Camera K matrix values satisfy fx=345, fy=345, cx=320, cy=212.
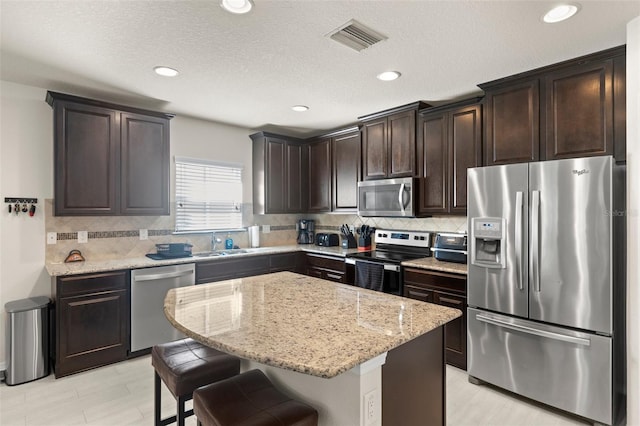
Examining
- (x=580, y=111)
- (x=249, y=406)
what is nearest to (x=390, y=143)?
(x=580, y=111)

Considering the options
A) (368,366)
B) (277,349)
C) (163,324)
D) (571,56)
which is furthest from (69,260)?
(571,56)

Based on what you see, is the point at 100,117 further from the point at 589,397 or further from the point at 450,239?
the point at 589,397

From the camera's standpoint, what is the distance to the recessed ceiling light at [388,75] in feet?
9.16

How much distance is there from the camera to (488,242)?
2.70 metres

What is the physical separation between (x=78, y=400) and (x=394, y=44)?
11.2 ft

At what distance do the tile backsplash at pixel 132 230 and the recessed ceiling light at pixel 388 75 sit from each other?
1611 mm

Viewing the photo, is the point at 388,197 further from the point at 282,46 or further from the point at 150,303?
the point at 150,303

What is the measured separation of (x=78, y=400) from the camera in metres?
2.57

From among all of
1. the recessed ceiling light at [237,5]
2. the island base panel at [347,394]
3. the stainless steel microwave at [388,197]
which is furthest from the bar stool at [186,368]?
the stainless steel microwave at [388,197]

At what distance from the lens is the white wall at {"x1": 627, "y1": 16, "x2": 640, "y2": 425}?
2051 mm

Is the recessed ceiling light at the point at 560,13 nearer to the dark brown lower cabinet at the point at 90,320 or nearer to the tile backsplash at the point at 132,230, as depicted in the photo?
the tile backsplash at the point at 132,230

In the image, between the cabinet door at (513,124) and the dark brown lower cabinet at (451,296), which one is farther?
the dark brown lower cabinet at (451,296)

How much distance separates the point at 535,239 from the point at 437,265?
0.90 meters

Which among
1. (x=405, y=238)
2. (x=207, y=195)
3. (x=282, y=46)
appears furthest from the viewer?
(x=207, y=195)
